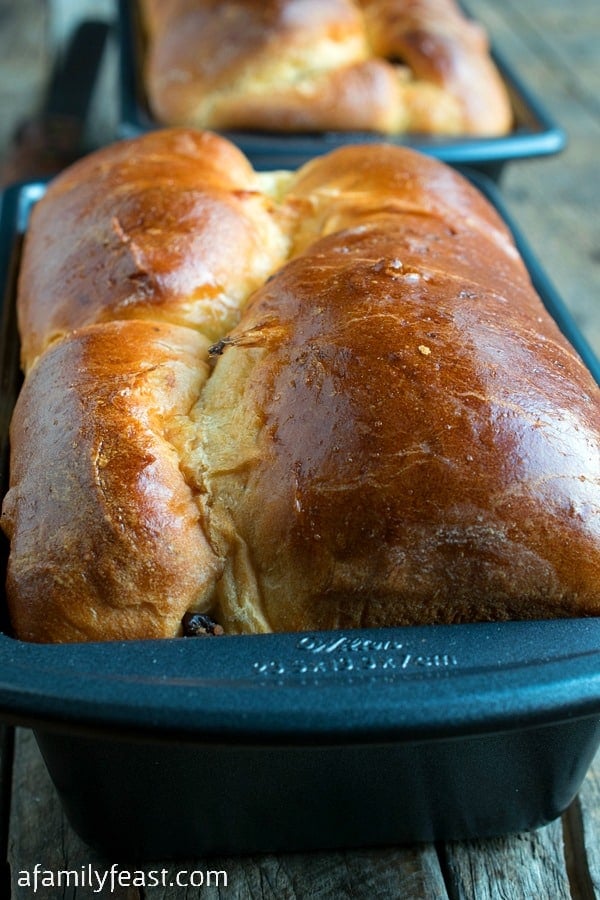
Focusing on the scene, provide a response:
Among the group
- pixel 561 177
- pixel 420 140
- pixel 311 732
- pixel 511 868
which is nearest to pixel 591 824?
pixel 511 868

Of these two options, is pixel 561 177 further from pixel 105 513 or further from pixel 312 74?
pixel 105 513

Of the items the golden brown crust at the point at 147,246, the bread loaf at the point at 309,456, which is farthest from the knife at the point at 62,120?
the bread loaf at the point at 309,456

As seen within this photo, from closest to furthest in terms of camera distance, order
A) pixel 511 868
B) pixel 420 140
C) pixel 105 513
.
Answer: pixel 105 513
pixel 511 868
pixel 420 140

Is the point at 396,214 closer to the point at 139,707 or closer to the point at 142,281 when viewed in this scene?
the point at 142,281

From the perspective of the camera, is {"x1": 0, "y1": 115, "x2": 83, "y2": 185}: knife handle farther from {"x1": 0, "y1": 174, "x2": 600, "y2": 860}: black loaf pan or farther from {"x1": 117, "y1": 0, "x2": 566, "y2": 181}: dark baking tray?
{"x1": 0, "y1": 174, "x2": 600, "y2": 860}: black loaf pan

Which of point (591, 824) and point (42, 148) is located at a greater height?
point (42, 148)

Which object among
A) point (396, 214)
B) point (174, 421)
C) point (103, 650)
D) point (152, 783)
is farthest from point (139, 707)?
point (396, 214)

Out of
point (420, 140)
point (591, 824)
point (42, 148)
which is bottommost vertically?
point (591, 824)
